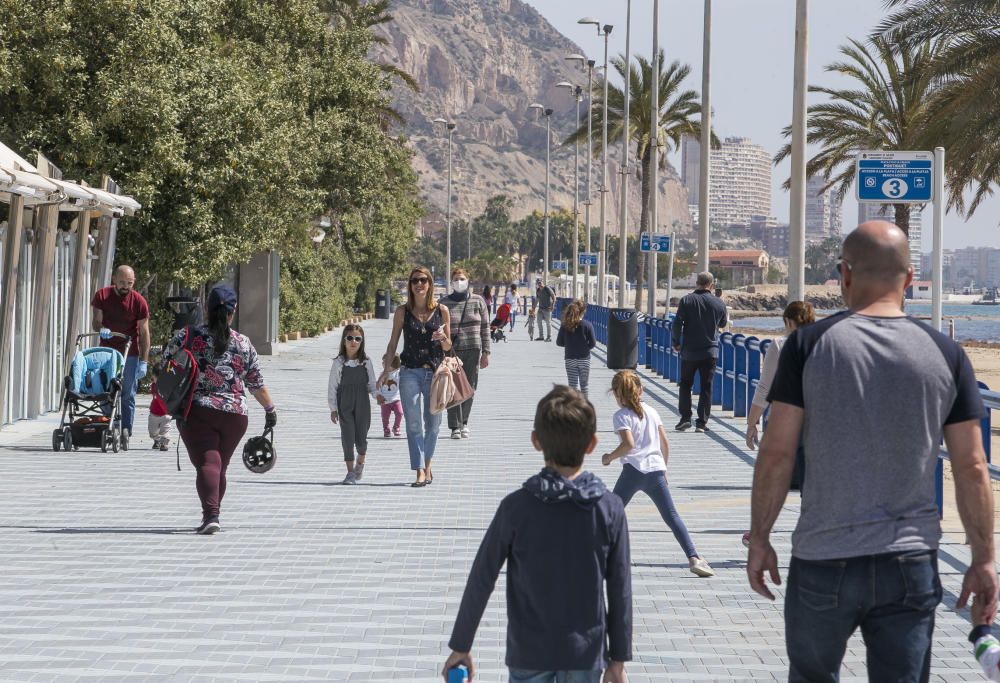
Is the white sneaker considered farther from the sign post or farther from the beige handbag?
the sign post

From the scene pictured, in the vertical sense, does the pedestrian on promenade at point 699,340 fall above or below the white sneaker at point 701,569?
above

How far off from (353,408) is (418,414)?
1.89 ft

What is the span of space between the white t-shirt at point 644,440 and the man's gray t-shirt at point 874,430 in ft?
13.5

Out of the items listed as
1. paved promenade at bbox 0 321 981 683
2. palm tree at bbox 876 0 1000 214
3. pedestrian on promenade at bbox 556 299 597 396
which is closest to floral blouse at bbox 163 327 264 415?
paved promenade at bbox 0 321 981 683

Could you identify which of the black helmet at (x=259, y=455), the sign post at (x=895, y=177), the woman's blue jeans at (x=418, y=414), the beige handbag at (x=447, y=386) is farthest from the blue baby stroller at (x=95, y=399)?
the sign post at (x=895, y=177)

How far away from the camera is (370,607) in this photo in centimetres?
708

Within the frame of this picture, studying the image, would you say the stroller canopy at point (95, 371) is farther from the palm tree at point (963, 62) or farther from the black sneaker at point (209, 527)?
the palm tree at point (963, 62)

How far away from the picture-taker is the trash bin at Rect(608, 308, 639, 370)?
24094 millimetres

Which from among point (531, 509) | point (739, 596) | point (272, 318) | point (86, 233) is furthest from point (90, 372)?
point (272, 318)

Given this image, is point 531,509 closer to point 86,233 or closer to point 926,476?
point 926,476

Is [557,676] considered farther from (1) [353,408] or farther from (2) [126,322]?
(2) [126,322]

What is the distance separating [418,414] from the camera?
11.8 metres

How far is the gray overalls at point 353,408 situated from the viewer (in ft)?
39.2

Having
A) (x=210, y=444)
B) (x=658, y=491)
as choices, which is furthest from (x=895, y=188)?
(x=210, y=444)
